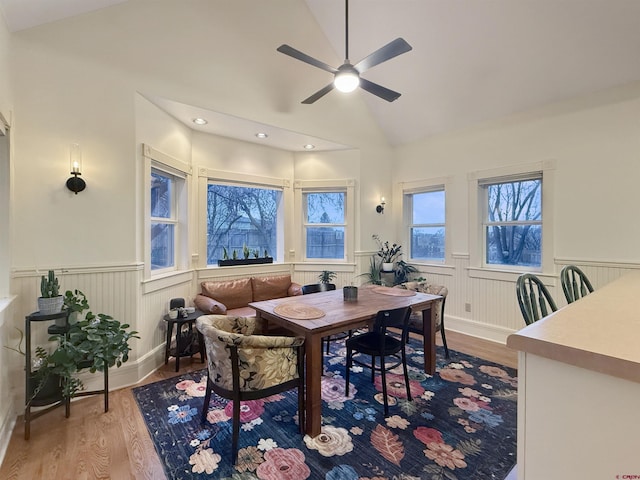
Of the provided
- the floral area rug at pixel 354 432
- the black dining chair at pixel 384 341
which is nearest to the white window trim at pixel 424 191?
the floral area rug at pixel 354 432

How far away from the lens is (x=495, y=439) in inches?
83.5

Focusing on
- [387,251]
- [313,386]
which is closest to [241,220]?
[387,251]

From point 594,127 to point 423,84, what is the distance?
1989 mm

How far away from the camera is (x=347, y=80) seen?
8.13 ft

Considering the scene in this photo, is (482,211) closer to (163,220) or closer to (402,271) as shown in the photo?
(402,271)

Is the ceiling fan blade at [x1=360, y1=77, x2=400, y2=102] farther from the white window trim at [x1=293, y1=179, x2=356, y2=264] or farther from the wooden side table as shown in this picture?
the wooden side table

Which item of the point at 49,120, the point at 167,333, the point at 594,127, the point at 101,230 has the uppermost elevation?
the point at 594,127

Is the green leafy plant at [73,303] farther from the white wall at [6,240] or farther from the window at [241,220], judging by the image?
the window at [241,220]

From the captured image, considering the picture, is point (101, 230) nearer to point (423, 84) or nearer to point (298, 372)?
point (298, 372)

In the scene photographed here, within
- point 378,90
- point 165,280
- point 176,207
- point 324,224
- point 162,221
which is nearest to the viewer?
point 378,90

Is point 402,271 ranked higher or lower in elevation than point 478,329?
higher

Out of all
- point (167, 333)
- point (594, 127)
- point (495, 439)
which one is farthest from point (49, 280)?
point (594, 127)

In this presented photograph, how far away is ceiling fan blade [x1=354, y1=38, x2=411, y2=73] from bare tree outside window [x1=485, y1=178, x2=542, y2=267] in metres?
2.70

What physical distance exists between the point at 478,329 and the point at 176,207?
4364mm
